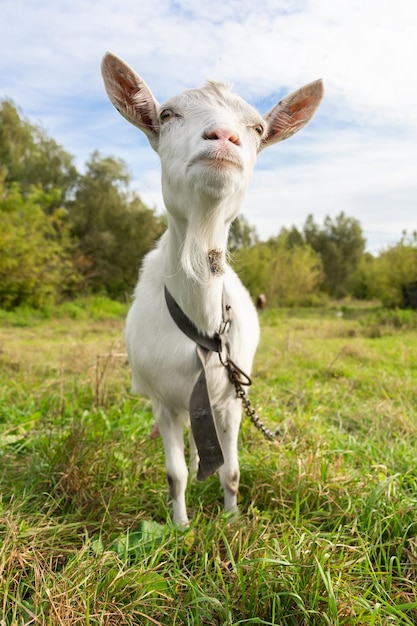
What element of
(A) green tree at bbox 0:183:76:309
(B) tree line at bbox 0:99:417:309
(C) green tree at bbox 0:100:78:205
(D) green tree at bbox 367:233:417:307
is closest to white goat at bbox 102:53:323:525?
(B) tree line at bbox 0:99:417:309

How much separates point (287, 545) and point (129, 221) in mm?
22130

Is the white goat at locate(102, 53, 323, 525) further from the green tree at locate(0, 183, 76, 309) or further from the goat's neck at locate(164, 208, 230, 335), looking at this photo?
the green tree at locate(0, 183, 76, 309)

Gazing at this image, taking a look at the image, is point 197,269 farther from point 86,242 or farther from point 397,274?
point 86,242

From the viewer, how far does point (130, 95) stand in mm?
1986

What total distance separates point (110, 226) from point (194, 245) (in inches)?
864

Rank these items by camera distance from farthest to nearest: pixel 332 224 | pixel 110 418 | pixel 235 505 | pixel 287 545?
pixel 332 224 < pixel 110 418 < pixel 235 505 < pixel 287 545

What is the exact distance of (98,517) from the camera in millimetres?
2180

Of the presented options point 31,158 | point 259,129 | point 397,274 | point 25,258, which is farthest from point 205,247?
point 31,158

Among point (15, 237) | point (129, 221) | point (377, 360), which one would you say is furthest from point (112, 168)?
point (377, 360)

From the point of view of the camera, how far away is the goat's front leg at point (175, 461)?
88.5 inches

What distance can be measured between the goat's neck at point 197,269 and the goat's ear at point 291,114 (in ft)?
1.89

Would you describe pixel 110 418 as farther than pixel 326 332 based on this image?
No

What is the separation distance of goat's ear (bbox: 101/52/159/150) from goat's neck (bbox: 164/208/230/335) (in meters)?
0.44

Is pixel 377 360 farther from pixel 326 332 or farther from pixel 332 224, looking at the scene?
pixel 332 224
